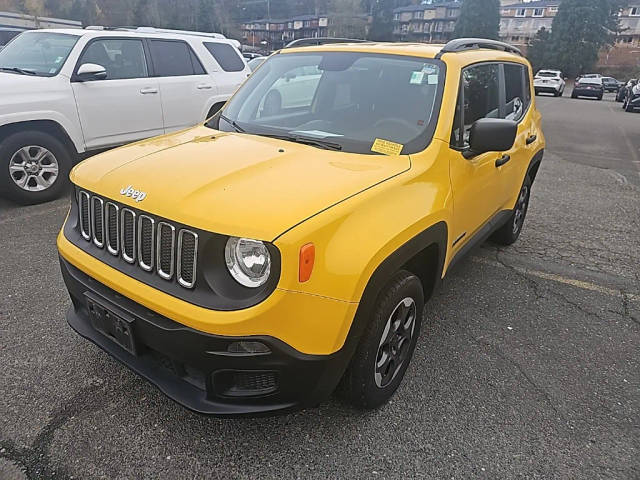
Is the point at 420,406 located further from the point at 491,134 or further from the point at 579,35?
the point at 579,35

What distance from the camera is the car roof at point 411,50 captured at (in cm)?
310

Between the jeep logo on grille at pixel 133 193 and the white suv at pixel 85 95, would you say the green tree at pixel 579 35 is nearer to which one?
the white suv at pixel 85 95

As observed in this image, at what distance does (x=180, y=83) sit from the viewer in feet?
21.7

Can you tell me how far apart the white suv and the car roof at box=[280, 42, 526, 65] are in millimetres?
3025

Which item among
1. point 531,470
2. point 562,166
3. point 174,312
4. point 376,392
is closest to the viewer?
point 174,312

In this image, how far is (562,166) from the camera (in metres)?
9.23

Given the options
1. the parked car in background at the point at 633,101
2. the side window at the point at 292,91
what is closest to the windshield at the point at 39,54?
the side window at the point at 292,91

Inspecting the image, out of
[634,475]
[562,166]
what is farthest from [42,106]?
[562,166]

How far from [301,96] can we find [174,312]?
206 centimetres

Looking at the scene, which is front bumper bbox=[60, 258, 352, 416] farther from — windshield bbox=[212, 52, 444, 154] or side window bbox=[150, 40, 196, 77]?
side window bbox=[150, 40, 196, 77]

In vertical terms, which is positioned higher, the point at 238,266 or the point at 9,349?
the point at 238,266

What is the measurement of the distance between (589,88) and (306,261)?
3574 centimetres

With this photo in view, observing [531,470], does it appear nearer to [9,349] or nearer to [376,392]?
[376,392]

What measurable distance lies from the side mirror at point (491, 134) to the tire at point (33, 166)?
4656 millimetres
